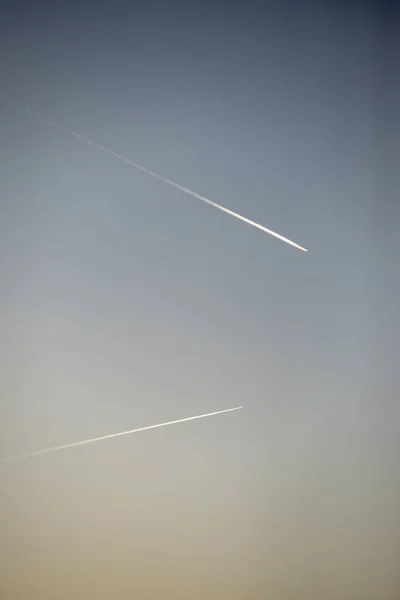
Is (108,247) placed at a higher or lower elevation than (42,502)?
higher

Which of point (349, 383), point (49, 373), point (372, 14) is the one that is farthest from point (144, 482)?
point (372, 14)

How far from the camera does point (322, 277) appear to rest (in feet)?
3.92

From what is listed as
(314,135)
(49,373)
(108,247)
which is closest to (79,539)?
(49,373)

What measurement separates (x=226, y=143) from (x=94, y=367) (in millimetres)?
643

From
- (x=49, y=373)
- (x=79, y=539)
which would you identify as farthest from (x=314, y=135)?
(x=79, y=539)

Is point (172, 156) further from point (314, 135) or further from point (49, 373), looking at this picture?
point (49, 373)

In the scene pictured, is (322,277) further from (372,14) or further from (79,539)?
(79,539)

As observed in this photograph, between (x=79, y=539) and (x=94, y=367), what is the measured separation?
0.44 m

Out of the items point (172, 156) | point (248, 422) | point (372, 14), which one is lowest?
point (248, 422)

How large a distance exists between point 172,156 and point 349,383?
718 mm

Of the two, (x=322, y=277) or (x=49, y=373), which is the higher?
(x=322, y=277)

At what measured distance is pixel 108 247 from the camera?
119 cm

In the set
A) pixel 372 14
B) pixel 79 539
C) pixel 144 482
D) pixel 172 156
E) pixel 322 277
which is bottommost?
A: pixel 79 539

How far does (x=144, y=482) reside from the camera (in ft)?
3.97
